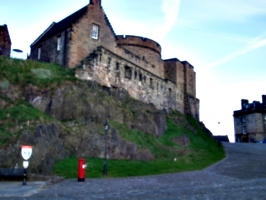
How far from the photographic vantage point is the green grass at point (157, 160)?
1806cm

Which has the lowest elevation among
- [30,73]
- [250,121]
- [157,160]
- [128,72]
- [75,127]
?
[157,160]

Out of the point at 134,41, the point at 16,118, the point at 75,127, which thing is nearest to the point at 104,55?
the point at 75,127

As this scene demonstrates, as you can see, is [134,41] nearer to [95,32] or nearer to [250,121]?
[95,32]

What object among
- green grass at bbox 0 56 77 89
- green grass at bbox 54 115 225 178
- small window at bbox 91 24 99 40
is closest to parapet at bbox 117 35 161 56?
small window at bbox 91 24 99 40

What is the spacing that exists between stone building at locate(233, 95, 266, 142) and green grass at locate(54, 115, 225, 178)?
35754mm

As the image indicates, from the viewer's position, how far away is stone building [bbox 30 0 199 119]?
2680cm

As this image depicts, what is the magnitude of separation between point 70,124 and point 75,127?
1.50ft

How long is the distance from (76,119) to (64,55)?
7.12 m

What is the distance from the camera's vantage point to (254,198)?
10609mm

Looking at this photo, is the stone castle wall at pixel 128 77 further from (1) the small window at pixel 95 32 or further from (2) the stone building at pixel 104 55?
(1) the small window at pixel 95 32

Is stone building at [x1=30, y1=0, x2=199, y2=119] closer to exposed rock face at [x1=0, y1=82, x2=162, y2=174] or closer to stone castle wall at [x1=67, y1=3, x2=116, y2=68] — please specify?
stone castle wall at [x1=67, y1=3, x2=116, y2=68]

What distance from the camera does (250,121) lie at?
2611 inches

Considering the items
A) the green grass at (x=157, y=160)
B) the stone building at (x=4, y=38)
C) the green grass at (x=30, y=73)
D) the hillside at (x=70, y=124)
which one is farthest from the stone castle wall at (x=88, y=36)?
the stone building at (x=4, y=38)

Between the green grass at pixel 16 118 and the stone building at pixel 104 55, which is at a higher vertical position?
the stone building at pixel 104 55
